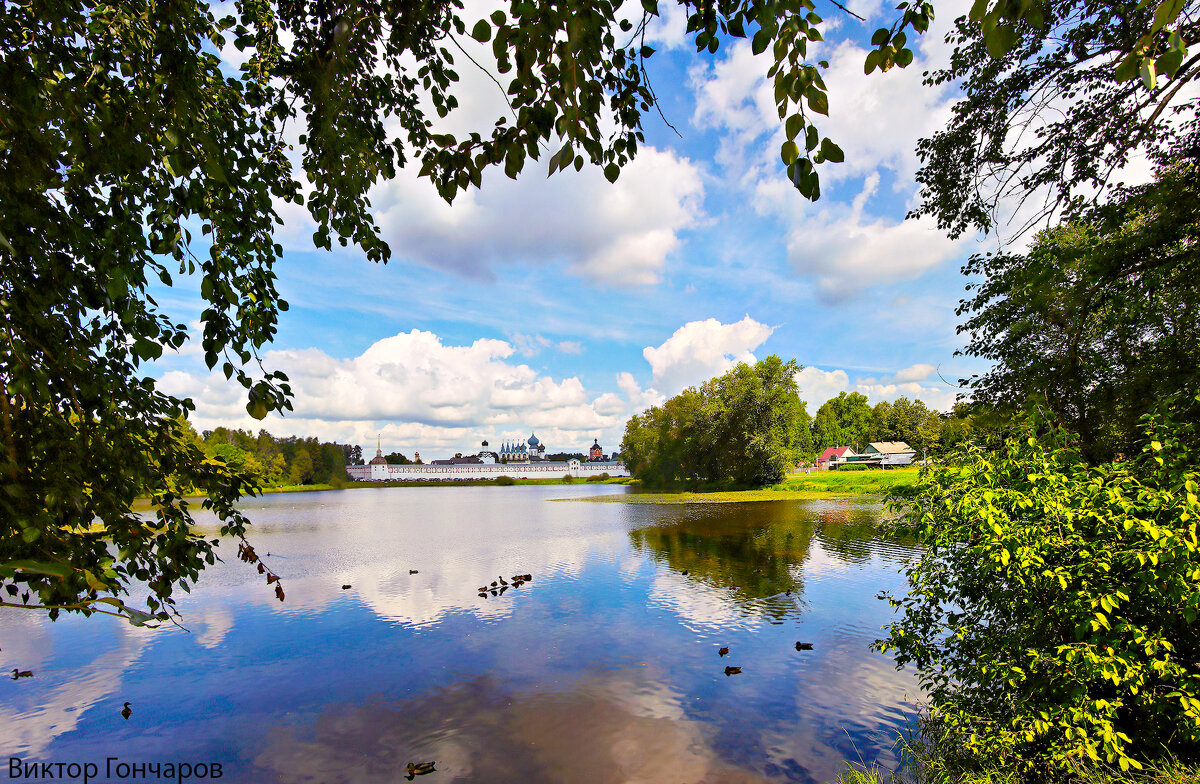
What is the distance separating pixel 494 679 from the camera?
9945 mm

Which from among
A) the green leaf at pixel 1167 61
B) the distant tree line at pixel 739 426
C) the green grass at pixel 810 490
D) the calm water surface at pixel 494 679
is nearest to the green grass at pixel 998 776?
the calm water surface at pixel 494 679

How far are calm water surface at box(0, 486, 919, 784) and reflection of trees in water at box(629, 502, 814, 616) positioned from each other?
201 mm

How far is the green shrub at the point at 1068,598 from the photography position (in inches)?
176

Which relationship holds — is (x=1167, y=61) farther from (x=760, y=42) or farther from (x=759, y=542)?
(x=759, y=542)

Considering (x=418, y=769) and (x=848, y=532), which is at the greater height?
(x=848, y=532)

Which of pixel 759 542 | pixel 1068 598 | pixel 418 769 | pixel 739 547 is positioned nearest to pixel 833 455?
pixel 759 542

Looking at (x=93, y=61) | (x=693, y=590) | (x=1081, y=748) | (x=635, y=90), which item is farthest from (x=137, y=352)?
(x=693, y=590)

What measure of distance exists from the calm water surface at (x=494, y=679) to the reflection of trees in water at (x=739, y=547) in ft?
0.66

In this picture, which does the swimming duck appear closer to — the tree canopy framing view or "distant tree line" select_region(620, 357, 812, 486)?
the tree canopy framing view

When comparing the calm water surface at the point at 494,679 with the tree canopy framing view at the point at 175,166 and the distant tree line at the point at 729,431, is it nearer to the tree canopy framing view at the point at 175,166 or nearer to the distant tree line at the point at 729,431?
the tree canopy framing view at the point at 175,166

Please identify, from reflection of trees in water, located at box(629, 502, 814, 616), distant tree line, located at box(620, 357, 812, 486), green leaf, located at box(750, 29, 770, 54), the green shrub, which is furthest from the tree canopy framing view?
distant tree line, located at box(620, 357, 812, 486)

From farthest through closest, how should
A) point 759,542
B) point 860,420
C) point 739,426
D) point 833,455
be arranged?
point 860,420, point 833,455, point 739,426, point 759,542

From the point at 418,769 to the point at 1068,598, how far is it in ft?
25.2

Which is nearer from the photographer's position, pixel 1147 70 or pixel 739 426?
pixel 1147 70
